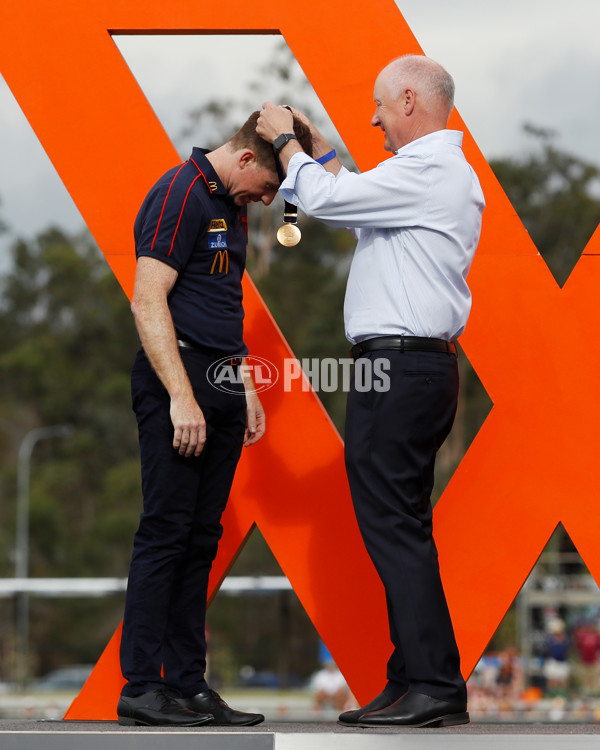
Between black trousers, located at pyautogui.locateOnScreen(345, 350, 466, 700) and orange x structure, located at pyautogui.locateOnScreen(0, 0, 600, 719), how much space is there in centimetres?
66

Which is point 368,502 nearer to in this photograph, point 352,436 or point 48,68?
point 352,436

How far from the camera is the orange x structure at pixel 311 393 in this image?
3.45m

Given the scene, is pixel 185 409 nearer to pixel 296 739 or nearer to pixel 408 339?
pixel 408 339

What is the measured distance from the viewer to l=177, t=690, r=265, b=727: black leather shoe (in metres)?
2.91

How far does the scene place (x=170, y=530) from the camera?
290 cm

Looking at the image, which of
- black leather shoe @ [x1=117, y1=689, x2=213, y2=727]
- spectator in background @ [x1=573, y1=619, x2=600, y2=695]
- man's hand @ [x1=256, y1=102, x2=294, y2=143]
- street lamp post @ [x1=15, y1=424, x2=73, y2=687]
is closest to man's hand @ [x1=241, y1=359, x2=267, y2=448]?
man's hand @ [x1=256, y1=102, x2=294, y2=143]

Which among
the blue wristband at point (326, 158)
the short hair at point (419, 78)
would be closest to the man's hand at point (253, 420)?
the blue wristband at point (326, 158)

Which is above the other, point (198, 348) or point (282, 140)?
point (282, 140)

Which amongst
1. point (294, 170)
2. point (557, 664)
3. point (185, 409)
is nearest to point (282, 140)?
point (294, 170)

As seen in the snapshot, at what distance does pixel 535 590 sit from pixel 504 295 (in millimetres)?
23616

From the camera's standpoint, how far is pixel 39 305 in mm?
42625

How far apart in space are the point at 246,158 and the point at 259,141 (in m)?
0.06

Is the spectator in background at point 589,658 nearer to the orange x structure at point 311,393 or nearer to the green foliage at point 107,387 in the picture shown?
the green foliage at point 107,387

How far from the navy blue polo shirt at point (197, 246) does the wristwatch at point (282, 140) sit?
20cm
